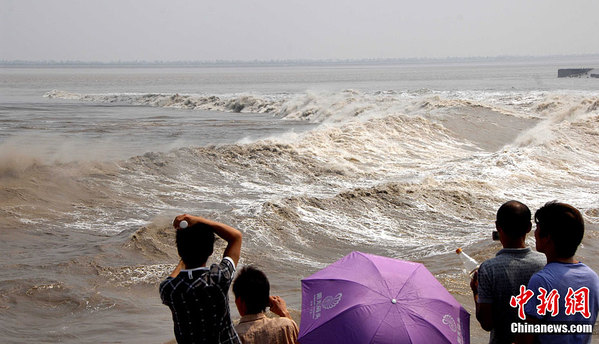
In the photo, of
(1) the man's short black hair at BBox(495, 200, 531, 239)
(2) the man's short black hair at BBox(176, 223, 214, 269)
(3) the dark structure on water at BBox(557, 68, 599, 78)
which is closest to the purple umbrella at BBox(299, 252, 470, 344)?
(1) the man's short black hair at BBox(495, 200, 531, 239)

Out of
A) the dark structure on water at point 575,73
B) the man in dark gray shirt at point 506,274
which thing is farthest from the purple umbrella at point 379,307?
the dark structure on water at point 575,73

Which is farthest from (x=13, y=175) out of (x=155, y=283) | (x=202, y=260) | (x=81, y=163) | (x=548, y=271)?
(x=548, y=271)

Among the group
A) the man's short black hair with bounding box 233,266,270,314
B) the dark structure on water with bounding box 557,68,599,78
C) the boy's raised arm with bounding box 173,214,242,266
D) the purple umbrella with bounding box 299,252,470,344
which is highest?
the boy's raised arm with bounding box 173,214,242,266

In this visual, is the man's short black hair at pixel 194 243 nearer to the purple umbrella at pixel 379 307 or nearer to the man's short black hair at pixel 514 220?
the purple umbrella at pixel 379 307

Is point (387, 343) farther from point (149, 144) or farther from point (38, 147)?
point (149, 144)

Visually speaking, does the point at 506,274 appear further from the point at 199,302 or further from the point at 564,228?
the point at 199,302

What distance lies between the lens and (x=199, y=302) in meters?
3.08

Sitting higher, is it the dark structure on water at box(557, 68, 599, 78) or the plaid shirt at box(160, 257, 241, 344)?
the plaid shirt at box(160, 257, 241, 344)

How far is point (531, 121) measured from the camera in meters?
31.0

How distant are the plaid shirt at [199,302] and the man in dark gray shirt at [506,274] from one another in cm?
130

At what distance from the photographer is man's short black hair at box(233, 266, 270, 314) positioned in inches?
131

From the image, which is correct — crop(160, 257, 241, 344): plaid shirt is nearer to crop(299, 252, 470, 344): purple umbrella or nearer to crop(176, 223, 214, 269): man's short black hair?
crop(176, 223, 214, 269): man's short black hair

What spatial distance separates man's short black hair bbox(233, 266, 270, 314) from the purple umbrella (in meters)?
0.45

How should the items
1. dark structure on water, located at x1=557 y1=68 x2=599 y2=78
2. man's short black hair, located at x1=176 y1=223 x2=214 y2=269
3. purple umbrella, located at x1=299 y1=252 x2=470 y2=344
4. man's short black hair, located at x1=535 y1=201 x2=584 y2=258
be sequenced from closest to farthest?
1. man's short black hair, located at x1=535 y1=201 x2=584 y2=258
2. man's short black hair, located at x1=176 y1=223 x2=214 y2=269
3. purple umbrella, located at x1=299 y1=252 x2=470 y2=344
4. dark structure on water, located at x1=557 y1=68 x2=599 y2=78
